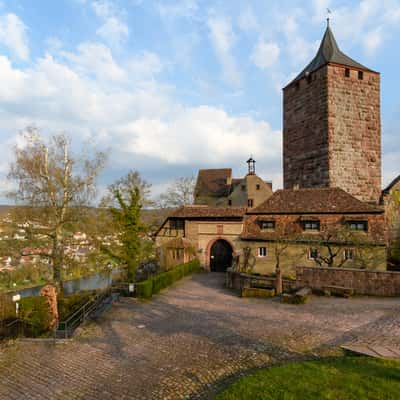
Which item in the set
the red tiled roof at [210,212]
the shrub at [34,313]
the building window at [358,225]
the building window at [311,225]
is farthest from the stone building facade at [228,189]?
the shrub at [34,313]

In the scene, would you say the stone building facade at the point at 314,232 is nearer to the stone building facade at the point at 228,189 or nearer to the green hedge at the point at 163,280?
the green hedge at the point at 163,280

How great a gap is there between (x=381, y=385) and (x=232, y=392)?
9.58 ft

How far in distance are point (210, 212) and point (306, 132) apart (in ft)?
38.8

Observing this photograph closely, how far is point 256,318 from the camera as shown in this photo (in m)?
12.3

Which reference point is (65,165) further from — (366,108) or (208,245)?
(366,108)

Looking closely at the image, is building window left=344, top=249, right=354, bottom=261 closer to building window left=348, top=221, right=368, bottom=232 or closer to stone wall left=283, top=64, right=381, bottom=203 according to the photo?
building window left=348, top=221, right=368, bottom=232

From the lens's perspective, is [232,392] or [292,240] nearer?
[232,392]

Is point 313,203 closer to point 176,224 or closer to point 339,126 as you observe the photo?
point 339,126

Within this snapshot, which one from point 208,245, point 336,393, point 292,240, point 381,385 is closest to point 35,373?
Result: point 336,393

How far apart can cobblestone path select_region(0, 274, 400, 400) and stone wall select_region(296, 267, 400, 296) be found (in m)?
1.08

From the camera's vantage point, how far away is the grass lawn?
5676 millimetres

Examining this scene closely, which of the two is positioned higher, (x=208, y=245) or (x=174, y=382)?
(x=208, y=245)

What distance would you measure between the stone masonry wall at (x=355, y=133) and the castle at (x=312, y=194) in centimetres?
9

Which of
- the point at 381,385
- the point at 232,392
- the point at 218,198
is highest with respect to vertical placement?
the point at 218,198
